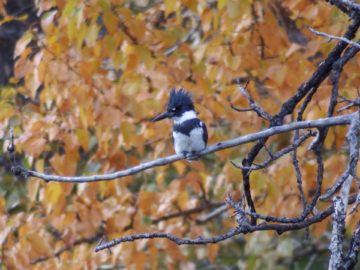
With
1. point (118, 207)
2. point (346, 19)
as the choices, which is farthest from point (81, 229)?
point (346, 19)

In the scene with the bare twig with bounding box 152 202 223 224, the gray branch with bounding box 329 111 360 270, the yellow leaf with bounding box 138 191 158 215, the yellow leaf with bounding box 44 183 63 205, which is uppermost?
the gray branch with bounding box 329 111 360 270

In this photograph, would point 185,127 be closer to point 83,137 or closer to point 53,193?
point 83,137

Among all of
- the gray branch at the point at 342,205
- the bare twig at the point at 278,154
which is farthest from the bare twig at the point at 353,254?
the bare twig at the point at 278,154

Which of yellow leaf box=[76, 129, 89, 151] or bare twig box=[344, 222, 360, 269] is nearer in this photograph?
bare twig box=[344, 222, 360, 269]

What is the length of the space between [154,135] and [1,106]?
2.33 feet

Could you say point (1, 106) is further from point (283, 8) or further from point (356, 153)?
point (356, 153)

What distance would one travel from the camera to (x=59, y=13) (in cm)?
394

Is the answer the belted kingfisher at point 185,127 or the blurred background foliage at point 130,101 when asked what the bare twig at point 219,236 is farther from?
the blurred background foliage at point 130,101

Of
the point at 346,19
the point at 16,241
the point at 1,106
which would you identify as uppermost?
the point at 346,19

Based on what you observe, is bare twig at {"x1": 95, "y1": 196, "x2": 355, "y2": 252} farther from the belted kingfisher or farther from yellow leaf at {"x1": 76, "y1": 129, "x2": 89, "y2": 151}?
yellow leaf at {"x1": 76, "y1": 129, "x2": 89, "y2": 151}

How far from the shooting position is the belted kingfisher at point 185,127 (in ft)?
9.03

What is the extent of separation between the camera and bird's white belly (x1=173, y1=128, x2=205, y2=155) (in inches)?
108

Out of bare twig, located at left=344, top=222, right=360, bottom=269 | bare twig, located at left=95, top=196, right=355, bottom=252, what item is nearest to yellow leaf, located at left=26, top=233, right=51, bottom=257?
bare twig, located at left=95, top=196, right=355, bottom=252

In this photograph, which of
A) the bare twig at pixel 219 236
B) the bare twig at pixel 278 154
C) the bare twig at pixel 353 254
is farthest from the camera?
the bare twig at pixel 278 154
